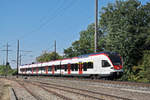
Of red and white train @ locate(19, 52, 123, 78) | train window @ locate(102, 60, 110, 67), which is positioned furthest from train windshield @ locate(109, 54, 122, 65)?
train window @ locate(102, 60, 110, 67)

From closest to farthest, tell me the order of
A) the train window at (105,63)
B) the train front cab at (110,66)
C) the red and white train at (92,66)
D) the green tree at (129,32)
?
the train front cab at (110,66)
the red and white train at (92,66)
the train window at (105,63)
the green tree at (129,32)

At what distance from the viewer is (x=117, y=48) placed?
38.5m

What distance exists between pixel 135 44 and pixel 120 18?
565 cm

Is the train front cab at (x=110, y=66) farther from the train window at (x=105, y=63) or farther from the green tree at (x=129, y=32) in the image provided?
the green tree at (x=129, y=32)

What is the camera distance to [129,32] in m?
38.5

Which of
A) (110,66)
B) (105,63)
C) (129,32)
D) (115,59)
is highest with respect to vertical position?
(129,32)

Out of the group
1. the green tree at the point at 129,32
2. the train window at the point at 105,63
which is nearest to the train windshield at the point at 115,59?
the train window at the point at 105,63

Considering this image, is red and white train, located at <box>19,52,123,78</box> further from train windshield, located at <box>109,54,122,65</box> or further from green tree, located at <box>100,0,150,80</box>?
green tree, located at <box>100,0,150,80</box>

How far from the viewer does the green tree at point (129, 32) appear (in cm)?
3803

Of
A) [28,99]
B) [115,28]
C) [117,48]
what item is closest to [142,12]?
[115,28]

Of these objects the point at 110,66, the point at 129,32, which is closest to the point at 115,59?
→ the point at 110,66

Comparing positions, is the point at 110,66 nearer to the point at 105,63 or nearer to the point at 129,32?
the point at 105,63

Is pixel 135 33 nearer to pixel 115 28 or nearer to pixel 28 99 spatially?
pixel 115 28

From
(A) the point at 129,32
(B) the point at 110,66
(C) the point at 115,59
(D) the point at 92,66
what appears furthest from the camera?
(A) the point at 129,32
